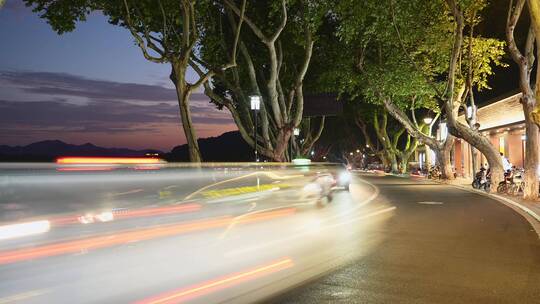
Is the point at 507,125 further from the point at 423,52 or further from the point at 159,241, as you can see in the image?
the point at 159,241

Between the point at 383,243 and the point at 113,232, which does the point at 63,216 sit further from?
the point at 383,243

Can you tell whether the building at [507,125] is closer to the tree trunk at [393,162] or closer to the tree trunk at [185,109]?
the tree trunk at [185,109]

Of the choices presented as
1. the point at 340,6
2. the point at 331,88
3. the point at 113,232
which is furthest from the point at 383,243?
the point at 331,88

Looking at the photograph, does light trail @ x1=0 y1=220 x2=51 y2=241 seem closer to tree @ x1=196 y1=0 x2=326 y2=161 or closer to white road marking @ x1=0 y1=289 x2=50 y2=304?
white road marking @ x1=0 y1=289 x2=50 y2=304

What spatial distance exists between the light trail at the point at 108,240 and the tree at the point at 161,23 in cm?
1893

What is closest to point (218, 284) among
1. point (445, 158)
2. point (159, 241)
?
point (159, 241)

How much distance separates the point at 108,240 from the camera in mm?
6914

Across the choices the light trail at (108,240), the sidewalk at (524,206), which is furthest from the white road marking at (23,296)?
the sidewalk at (524,206)

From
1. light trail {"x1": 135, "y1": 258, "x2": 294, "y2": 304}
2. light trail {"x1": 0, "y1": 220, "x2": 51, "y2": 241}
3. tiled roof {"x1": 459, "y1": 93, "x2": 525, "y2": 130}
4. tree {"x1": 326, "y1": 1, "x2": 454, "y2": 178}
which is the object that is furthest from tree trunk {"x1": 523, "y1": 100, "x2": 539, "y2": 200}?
light trail {"x1": 0, "y1": 220, "x2": 51, "y2": 241}

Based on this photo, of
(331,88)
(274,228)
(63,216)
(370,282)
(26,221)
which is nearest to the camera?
(26,221)

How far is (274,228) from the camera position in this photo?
451 inches

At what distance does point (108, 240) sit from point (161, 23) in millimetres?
26596

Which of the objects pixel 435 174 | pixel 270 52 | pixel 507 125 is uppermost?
pixel 270 52

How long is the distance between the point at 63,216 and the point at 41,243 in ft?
1.14
